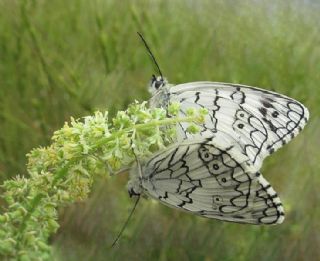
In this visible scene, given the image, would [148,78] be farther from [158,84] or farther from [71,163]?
[71,163]

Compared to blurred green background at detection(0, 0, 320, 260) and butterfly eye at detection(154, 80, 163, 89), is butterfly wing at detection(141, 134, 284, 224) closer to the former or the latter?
butterfly eye at detection(154, 80, 163, 89)

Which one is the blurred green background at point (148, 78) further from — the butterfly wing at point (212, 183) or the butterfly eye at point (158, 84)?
the butterfly eye at point (158, 84)

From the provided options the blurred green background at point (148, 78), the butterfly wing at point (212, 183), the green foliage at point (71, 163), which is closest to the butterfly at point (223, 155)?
the butterfly wing at point (212, 183)

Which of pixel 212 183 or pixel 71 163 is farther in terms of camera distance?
pixel 212 183

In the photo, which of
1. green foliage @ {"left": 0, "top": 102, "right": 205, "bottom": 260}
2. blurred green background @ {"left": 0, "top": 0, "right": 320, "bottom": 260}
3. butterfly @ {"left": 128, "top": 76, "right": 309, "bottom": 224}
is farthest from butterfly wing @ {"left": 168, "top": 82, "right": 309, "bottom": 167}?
blurred green background @ {"left": 0, "top": 0, "right": 320, "bottom": 260}

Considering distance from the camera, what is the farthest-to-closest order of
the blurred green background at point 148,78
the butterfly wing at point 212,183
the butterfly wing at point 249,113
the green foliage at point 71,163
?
the blurred green background at point 148,78 → the butterfly wing at point 249,113 → the butterfly wing at point 212,183 → the green foliage at point 71,163

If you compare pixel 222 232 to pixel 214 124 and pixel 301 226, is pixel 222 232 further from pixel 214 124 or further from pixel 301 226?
pixel 214 124

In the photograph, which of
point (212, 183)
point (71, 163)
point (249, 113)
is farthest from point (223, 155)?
point (71, 163)
